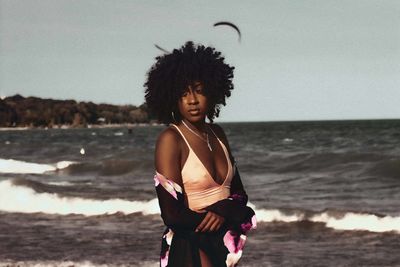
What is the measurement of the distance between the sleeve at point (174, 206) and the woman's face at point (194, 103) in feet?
1.07

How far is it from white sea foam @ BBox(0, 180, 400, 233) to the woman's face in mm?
10522

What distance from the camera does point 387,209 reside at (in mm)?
16312

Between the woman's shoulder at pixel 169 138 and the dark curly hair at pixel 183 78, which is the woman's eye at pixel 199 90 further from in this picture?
the woman's shoulder at pixel 169 138

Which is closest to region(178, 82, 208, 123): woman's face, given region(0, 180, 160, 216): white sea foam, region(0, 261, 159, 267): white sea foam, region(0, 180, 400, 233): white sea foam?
region(0, 261, 159, 267): white sea foam

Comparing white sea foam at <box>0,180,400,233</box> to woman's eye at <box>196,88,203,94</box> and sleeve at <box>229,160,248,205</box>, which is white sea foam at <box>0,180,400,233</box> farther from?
woman's eye at <box>196,88,203,94</box>

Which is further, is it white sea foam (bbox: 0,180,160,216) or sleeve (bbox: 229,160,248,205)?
white sea foam (bbox: 0,180,160,216)

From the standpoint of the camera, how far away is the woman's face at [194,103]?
10.4 ft

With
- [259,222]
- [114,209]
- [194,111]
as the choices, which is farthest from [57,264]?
[114,209]

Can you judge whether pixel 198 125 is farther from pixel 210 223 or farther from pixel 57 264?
pixel 57 264

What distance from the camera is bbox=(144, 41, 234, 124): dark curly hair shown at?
3.18 metres

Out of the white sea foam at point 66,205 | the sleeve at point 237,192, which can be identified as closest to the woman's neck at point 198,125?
the sleeve at point 237,192

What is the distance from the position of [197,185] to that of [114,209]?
14.1m

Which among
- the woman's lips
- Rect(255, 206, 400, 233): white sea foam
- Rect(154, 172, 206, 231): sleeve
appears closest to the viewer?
Rect(154, 172, 206, 231): sleeve

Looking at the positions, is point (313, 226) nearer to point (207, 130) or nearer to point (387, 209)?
point (387, 209)
